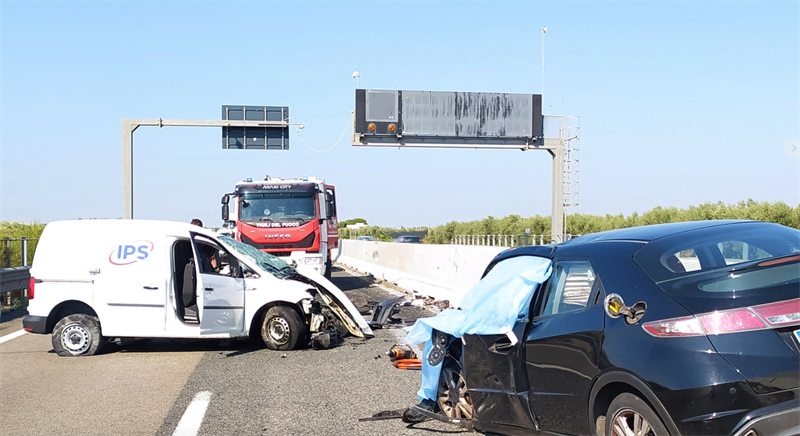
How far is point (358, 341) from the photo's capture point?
12023mm

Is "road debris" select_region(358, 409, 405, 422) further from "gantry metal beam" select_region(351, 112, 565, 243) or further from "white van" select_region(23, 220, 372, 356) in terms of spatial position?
"gantry metal beam" select_region(351, 112, 565, 243)

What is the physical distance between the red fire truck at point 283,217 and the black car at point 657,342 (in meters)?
15.5

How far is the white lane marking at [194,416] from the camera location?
21.4ft

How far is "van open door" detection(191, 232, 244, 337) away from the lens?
10.8 meters

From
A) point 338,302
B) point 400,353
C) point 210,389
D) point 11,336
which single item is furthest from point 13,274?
point 400,353

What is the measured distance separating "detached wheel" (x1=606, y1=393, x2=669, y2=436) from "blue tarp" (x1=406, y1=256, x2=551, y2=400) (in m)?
1.07

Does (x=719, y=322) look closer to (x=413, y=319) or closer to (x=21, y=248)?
(x=413, y=319)

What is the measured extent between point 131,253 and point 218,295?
1325mm

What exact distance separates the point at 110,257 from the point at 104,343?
1.24 m

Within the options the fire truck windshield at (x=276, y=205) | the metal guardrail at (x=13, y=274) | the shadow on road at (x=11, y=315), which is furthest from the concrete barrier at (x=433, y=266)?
the metal guardrail at (x=13, y=274)

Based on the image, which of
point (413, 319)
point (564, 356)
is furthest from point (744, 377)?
point (413, 319)

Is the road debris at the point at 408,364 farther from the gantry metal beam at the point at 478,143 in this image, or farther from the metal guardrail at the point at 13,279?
the gantry metal beam at the point at 478,143

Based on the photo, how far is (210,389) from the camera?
27.6 feet

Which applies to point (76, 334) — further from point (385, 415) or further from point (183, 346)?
point (385, 415)
